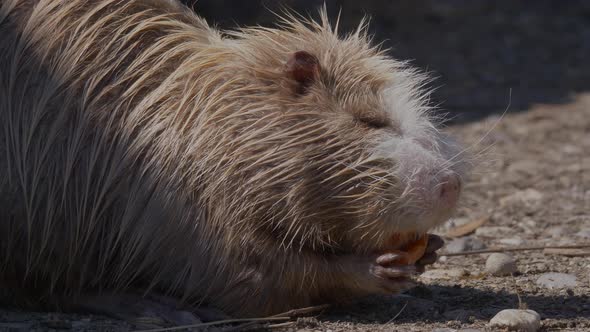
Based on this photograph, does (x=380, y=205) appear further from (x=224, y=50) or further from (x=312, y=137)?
(x=224, y=50)

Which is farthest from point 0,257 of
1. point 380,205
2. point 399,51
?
point 399,51

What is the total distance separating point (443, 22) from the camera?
10.7 m

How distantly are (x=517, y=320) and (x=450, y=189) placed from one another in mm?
538

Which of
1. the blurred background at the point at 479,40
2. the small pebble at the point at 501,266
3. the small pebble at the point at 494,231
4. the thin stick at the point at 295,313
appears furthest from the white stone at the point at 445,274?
the blurred background at the point at 479,40

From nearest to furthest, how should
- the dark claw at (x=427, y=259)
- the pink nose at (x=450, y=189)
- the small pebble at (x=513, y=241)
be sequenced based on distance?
1. the pink nose at (x=450, y=189)
2. the dark claw at (x=427, y=259)
3. the small pebble at (x=513, y=241)

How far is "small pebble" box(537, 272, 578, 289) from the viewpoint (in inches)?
178

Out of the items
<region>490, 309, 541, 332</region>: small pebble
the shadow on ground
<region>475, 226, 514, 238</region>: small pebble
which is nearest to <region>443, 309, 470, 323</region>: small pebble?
the shadow on ground

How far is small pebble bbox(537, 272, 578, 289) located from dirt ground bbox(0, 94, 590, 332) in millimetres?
39

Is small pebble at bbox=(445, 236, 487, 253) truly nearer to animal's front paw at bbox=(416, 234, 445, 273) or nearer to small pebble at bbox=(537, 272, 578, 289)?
small pebble at bbox=(537, 272, 578, 289)

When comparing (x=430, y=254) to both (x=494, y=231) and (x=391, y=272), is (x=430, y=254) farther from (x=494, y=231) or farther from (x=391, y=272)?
(x=494, y=231)

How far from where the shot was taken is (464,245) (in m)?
5.21

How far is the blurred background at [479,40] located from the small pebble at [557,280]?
3678 mm

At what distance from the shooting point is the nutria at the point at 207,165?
3.87m

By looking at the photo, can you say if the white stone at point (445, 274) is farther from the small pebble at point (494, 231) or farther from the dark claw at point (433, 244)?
the small pebble at point (494, 231)
